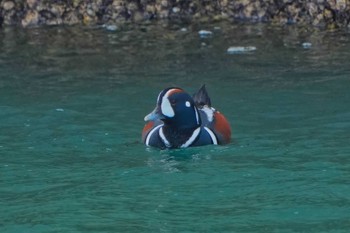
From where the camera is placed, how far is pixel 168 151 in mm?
12305

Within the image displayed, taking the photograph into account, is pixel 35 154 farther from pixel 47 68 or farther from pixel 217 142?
pixel 47 68

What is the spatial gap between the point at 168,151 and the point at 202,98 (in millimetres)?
1317

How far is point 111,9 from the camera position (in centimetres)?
1888

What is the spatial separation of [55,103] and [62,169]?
2.99 metres

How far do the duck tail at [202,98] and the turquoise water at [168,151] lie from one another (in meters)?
0.38

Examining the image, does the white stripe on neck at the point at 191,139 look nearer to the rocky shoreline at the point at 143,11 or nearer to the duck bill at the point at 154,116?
the duck bill at the point at 154,116

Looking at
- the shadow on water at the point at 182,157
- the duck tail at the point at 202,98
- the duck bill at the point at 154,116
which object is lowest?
the shadow on water at the point at 182,157

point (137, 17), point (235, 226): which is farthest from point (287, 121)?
point (137, 17)

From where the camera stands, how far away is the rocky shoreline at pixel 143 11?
60.4 feet

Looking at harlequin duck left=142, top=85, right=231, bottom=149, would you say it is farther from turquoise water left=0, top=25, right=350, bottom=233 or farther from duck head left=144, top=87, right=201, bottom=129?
turquoise water left=0, top=25, right=350, bottom=233

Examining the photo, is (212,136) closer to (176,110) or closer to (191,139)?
(191,139)

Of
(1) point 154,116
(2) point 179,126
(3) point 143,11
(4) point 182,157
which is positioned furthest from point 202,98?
(3) point 143,11

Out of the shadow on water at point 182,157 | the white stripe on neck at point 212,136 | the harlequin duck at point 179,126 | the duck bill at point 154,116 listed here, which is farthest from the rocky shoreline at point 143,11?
the shadow on water at point 182,157

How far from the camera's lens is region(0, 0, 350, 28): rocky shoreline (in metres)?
18.4
